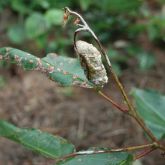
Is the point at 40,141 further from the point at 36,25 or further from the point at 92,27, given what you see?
the point at 92,27

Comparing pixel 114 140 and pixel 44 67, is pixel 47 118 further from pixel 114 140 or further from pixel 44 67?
pixel 44 67

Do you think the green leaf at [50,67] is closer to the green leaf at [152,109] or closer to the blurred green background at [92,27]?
the green leaf at [152,109]

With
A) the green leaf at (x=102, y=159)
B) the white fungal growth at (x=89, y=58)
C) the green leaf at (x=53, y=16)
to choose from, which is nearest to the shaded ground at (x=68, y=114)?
the green leaf at (x=53, y=16)

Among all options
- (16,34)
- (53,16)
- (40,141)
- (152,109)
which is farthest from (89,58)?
(16,34)

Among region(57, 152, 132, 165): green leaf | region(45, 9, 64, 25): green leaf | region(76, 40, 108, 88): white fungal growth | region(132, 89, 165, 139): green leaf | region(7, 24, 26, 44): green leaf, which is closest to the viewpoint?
region(76, 40, 108, 88): white fungal growth

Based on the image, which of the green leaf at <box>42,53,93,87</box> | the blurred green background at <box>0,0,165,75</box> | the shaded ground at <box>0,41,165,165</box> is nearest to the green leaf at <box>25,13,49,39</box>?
the blurred green background at <box>0,0,165,75</box>

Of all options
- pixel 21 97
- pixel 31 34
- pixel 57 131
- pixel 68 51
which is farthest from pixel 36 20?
pixel 57 131

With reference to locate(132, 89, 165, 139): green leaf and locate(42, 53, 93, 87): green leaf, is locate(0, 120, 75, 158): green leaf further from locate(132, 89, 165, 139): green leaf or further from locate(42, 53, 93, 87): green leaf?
locate(132, 89, 165, 139): green leaf
